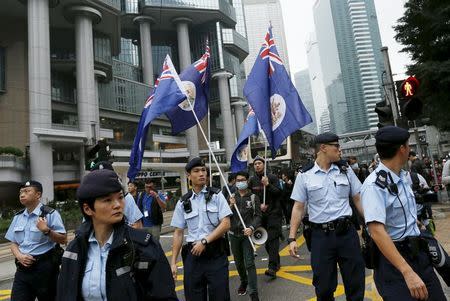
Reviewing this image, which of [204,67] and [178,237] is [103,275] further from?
[204,67]

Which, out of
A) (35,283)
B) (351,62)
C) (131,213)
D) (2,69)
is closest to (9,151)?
(2,69)

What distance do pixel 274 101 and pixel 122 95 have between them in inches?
1928

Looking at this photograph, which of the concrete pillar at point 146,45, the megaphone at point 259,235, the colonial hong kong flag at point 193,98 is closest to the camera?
the megaphone at point 259,235

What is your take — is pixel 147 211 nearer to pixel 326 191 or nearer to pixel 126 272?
pixel 326 191

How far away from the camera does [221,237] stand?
383 cm

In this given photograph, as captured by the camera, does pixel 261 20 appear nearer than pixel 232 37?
No

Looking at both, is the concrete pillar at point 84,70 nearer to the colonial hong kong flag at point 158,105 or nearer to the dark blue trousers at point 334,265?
the colonial hong kong flag at point 158,105

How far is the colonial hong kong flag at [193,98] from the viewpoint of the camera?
7055 mm

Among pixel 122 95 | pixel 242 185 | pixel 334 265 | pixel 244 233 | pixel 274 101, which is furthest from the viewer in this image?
pixel 122 95

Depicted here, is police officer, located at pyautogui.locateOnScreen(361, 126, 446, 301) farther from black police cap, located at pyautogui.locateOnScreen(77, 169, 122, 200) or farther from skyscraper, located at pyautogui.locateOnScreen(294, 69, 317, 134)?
skyscraper, located at pyautogui.locateOnScreen(294, 69, 317, 134)

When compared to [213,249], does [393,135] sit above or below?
above

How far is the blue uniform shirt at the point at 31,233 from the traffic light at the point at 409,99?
212 inches

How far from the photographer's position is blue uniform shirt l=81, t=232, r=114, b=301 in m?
1.90

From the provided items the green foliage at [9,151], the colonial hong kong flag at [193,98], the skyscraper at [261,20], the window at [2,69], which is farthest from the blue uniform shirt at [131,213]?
the skyscraper at [261,20]
